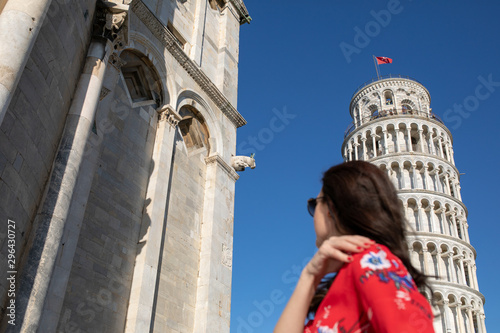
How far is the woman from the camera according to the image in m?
1.52

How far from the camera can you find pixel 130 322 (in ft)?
31.7

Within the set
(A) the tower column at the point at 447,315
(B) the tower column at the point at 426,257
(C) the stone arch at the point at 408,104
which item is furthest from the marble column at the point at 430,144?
(A) the tower column at the point at 447,315

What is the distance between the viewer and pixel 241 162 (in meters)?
15.6

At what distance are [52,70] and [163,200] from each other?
526 cm

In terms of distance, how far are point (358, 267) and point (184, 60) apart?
13.2 meters

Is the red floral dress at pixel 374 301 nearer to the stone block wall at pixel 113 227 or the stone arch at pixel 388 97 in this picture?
the stone block wall at pixel 113 227

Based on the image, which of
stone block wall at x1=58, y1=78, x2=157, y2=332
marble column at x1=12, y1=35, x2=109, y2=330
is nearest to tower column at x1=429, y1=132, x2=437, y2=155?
stone block wall at x1=58, y1=78, x2=157, y2=332

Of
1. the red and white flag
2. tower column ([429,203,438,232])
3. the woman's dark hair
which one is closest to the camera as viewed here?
the woman's dark hair

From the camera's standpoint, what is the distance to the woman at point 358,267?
1.52 m

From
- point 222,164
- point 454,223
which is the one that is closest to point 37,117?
point 222,164

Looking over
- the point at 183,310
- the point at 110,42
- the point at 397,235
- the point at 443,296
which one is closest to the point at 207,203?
the point at 183,310

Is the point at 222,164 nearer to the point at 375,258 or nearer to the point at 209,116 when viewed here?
the point at 209,116

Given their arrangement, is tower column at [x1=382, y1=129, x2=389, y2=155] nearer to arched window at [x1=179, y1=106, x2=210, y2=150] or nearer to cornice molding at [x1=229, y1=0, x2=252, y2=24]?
cornice molding at [x1=229, y1=0, x2=252, y2=24]

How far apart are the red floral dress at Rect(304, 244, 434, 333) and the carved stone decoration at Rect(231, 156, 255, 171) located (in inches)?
542
